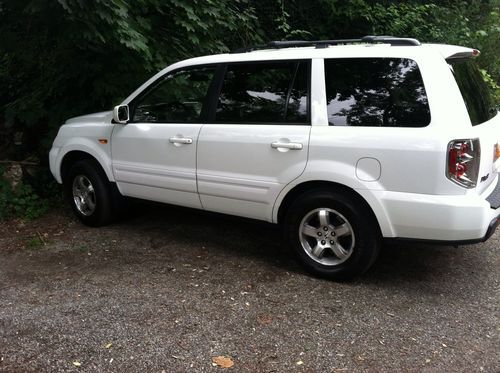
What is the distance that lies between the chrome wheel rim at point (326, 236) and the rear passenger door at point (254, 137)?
0.35m

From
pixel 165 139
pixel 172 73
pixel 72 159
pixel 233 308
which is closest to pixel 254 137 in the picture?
pixel 165 139

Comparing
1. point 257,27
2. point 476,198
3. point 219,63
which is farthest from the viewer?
point 257,27

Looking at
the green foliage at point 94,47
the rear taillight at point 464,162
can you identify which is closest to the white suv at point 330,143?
the rear taillight at point 464,162

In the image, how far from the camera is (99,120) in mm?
5367

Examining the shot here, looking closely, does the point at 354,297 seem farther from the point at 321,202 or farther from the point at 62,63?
the point at 62,63

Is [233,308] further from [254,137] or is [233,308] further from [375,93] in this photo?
[375,93]

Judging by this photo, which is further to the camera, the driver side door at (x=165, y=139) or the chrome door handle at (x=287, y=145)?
the driver side door at (x=165, y=139)

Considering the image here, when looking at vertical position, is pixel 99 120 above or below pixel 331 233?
above

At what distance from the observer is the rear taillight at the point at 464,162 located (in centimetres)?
343

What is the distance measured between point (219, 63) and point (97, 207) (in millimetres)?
2107

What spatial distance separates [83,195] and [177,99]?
1.71 metres

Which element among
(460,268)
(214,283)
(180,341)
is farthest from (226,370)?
(460,268)

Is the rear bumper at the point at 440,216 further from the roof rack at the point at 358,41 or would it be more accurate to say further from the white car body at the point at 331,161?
the roof rack at the point at 358,41

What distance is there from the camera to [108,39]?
205 inches
